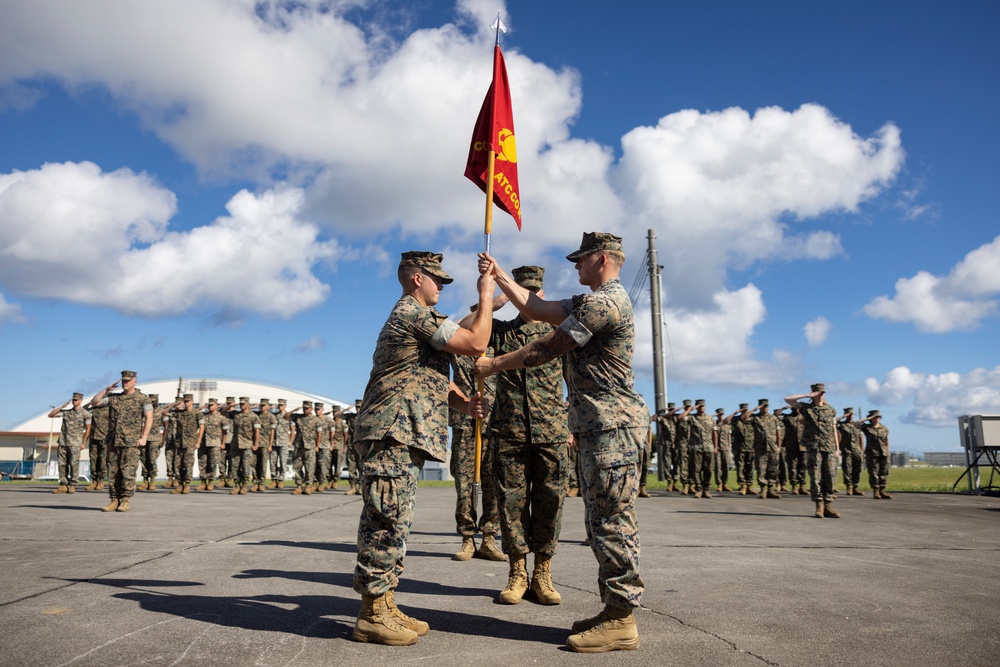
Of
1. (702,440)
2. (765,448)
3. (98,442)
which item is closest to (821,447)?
(702,440)

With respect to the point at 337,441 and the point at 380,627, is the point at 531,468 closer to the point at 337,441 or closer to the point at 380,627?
the point at 380,627

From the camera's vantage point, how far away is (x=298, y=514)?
11.5m

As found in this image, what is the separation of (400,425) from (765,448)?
16.5 m

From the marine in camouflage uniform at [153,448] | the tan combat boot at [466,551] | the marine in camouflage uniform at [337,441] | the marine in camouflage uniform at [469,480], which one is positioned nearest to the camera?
the marine in camouflage uniform at [469,480]

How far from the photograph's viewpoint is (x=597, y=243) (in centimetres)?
443

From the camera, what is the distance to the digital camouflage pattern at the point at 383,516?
12.6 feet

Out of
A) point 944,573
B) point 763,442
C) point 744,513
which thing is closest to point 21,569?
point 944,573

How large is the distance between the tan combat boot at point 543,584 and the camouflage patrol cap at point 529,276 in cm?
226

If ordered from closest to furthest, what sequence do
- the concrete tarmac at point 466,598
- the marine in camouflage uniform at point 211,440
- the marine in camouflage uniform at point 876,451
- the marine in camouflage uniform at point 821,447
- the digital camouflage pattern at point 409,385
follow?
the concrete tarmac at point 466,598
the digital camouflage pattern at point 409,385
the marine in camouflage uniform at point 821,447
the marine in camouflage uniform at point 876,451
the marine in camouflage uniform at point 211,440

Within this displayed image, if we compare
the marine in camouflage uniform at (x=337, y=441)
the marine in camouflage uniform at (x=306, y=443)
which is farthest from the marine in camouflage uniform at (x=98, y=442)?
the marine in camouflage uniform at (x=337, y=441)

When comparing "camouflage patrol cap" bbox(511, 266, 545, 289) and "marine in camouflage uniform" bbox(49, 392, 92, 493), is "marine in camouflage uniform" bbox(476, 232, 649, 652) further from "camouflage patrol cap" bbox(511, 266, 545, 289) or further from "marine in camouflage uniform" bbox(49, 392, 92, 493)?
"marine in camouflage uniform" bbox(49, 392, 92, 493)

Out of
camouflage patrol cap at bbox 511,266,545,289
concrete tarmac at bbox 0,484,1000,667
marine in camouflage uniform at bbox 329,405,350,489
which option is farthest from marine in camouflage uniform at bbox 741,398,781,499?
camouflage patrol cap at bbox 511,266,545,289

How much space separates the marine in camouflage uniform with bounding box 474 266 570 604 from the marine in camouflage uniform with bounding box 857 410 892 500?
14951 mm

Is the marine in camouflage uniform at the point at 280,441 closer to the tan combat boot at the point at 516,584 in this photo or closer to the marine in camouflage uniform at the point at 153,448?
the marine in camouflage uniform at the point at 153,448
